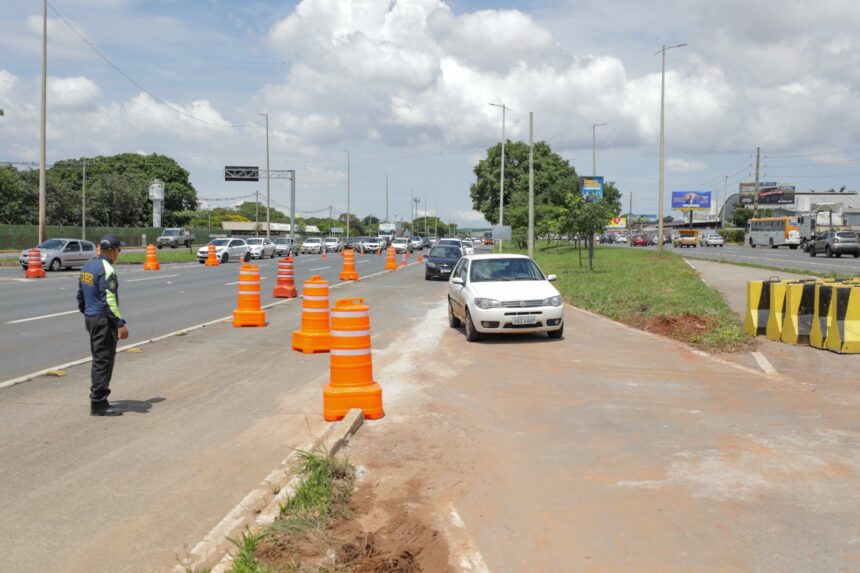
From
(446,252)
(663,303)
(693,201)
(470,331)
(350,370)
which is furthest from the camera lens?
(693,201)

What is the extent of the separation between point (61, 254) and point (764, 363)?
102 ft

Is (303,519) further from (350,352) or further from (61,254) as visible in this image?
(61,254)

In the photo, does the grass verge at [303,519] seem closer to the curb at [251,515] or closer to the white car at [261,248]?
the curb at [251,515]

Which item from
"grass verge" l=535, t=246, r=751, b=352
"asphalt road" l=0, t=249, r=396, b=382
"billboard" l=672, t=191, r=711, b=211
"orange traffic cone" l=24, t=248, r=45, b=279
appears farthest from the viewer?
"billboard" l=672, t=191, r=711, b=211

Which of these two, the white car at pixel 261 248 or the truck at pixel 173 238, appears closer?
the white car at pixel 261 248

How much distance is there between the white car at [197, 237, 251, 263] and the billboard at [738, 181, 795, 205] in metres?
97.4

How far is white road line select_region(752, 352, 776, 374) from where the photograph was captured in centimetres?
1020

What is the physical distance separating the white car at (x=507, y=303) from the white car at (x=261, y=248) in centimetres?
4049

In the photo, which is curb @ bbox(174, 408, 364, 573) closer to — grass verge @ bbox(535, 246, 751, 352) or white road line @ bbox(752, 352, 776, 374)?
white road line @ bbox(752, 352, 776, 374)

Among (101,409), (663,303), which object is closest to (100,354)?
(101,409)

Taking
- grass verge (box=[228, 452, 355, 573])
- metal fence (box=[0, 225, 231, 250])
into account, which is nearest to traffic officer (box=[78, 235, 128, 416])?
grass verge (box=[228, 452, 355, 573])

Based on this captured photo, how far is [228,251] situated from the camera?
47188 mm

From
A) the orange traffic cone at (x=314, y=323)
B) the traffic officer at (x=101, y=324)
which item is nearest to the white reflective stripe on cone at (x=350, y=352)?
the traffic officer at (x=101, y=324)

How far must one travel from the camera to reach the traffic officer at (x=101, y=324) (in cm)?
764
